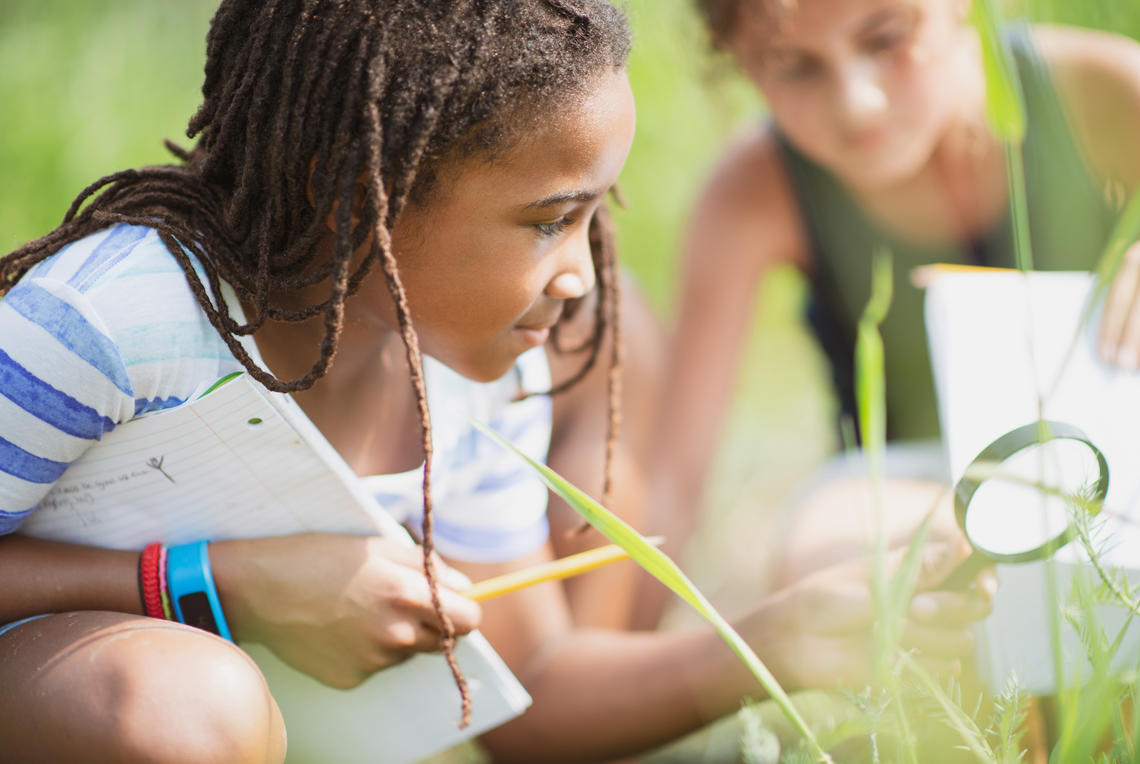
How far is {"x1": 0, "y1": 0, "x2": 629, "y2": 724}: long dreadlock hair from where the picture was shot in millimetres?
805

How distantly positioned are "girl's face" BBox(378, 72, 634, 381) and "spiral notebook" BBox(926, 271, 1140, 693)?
13.5 inches

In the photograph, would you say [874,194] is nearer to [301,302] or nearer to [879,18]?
[879,18]

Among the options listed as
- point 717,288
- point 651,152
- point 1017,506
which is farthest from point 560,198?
point 651,152

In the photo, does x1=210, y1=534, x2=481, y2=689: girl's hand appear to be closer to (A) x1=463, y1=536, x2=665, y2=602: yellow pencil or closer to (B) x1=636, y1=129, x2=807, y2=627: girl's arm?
(A) x1=463, y1=536, x2=665, y2=602: yellow pencil

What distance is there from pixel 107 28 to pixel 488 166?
6.15ft

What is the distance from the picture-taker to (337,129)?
820 mm

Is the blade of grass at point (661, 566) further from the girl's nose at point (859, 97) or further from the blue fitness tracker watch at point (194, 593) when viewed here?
the girl's nose at point (859, 97)

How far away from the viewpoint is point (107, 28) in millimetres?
2381

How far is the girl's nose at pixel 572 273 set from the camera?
2.95ft

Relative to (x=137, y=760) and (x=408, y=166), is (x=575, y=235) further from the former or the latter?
(x=137, y=760)

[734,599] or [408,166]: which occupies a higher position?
[408,166]

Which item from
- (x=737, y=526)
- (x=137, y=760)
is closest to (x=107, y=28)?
(x=737, y=526)

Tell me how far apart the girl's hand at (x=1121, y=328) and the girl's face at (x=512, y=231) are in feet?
1.79

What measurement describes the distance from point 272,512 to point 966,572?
54cm
